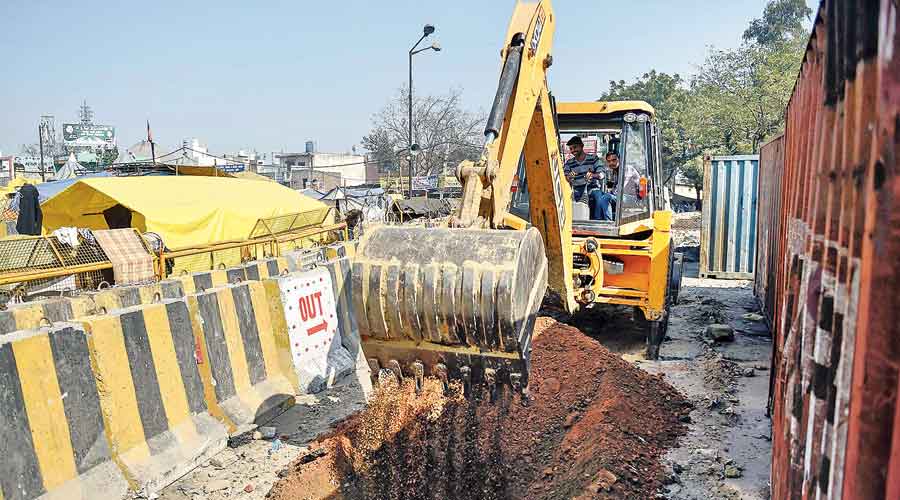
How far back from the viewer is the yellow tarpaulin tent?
12.2m

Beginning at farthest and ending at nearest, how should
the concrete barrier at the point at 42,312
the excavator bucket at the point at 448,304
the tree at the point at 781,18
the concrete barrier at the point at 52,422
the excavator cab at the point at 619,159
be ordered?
the tree at the point at 781,18, the excavator cab at the point at 619,159, the concrete barrier at the point at 42,312, the excavator bucket at the point at 448,304, the concrete barrier at the point at 52,422

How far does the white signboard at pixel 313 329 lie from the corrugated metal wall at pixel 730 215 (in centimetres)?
925

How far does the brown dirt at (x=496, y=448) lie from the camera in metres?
4.18

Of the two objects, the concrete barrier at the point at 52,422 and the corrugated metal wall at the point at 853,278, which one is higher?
the corrugated metal wall at the point at 853,278

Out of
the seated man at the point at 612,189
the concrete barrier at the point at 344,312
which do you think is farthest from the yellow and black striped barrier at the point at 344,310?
the seated man at the point at 612,189

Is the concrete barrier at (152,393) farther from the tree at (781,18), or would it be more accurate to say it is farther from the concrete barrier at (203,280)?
the tree at (781,18)

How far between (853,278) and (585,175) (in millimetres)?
6198

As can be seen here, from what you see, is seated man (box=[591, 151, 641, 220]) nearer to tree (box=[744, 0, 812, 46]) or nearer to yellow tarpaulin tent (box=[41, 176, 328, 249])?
yellow tarpaulin tent (box=[41, 176, 328, 249])

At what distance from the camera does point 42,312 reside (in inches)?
183

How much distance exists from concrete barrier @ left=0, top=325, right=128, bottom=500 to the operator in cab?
220 inches

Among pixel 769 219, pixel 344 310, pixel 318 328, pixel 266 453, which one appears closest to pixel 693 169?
pixel 769 219

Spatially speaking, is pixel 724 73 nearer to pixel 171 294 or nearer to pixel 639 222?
pixel 639 222

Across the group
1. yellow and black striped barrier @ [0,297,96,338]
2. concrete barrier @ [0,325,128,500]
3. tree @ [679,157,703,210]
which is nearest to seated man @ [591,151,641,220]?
yellow and black striped barrier @ [0,297,96,338]

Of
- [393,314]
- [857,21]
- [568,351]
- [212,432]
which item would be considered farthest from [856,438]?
[568,351]
